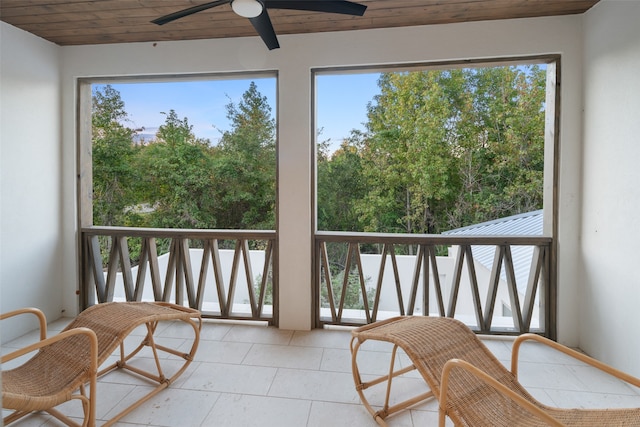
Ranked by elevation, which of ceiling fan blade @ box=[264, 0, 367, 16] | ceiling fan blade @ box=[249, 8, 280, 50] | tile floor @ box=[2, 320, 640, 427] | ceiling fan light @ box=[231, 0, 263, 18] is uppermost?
ceiling fan blade @ box=[264, 0, 367, 16]

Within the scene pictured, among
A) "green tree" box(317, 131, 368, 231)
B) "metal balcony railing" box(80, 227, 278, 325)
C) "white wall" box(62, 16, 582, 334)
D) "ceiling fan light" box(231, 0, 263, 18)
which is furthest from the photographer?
"green tree" box(317, 131, 368, 231)

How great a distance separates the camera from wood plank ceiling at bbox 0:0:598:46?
104 inches

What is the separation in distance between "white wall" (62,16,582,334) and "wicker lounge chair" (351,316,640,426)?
129 centimetres

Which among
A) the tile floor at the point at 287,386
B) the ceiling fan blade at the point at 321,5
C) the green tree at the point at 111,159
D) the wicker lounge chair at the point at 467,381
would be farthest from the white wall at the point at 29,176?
the wicker lounge chair at the point at 467,381

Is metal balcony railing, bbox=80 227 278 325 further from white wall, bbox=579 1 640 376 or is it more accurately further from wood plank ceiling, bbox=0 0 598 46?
white wall, bbox=579 1 640 376

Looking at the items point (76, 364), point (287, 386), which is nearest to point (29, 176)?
point (76, 364)

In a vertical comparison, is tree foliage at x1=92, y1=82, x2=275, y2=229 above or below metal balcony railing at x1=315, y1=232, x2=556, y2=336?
above

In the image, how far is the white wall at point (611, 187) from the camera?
2.28 meters

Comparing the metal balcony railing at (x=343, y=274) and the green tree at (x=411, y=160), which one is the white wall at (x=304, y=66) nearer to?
the metal balcony railing at (x=343, y=274)

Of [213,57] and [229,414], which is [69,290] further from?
[213,57]

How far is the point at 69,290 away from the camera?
350 cm

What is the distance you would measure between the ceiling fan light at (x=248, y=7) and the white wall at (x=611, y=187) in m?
2.42

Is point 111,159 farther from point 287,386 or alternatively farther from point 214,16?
point 287,386

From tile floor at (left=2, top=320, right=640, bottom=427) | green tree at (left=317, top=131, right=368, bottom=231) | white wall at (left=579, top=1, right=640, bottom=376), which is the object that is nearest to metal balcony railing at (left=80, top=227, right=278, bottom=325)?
tile floor at (left=2, top=320, right=640, bottom=427)
